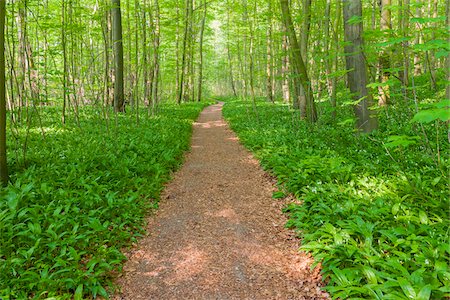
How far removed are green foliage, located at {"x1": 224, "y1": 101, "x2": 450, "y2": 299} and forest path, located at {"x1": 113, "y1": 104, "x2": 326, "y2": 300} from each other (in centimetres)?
39

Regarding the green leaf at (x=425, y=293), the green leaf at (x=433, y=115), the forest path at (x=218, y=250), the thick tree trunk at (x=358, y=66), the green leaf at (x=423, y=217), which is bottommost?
the forest path at (x=218, y=250)

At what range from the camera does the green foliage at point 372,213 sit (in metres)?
3.09

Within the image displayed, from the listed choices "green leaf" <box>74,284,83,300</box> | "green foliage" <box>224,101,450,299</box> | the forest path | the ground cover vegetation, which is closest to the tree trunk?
the ground cover vegetation

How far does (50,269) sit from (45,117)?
1009 centimetres

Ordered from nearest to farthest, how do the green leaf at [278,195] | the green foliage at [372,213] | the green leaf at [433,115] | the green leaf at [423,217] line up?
the green leaf at [433,115] → the green foliage at [372,213] → the green leaf at [423,217] → the green leaf at [278,195]

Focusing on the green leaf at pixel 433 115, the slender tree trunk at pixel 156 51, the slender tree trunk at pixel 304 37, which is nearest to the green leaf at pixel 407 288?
the green leaf at pixel 433 115

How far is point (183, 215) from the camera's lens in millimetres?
5512

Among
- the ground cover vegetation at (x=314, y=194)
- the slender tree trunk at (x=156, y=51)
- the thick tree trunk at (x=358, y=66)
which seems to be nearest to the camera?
the ground cover vegetation at (x=314, y=194)

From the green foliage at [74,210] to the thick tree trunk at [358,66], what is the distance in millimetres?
5240

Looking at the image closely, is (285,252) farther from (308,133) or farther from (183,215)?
(308,133)

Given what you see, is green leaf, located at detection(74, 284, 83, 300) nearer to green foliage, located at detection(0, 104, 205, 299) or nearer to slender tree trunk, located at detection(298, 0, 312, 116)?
green foliage, located at detection(0, 104, 205, 299)

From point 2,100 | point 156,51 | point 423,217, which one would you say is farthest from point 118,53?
point 423,217

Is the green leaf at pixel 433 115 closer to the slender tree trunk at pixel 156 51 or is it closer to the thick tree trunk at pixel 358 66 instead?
the thick tree trunk at pixel 358 66

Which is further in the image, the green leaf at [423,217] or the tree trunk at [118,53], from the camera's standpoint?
the tree trunk at [118,53]
